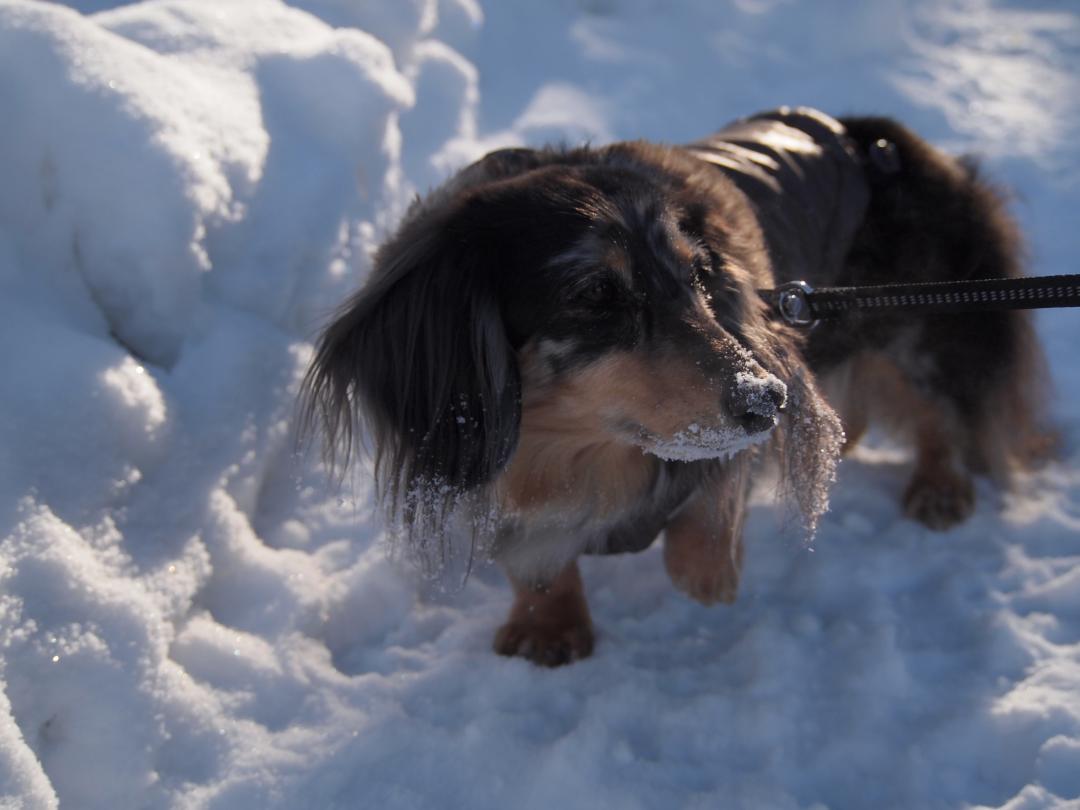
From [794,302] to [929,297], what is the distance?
10.6 inches

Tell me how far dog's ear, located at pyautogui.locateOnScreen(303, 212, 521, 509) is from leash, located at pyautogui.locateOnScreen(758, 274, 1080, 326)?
2.05 feet

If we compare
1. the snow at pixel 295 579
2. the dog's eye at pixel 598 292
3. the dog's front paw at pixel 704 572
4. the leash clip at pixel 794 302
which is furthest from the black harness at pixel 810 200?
the snow at pixel 295 579

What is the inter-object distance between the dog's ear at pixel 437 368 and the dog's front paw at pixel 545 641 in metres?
0.55

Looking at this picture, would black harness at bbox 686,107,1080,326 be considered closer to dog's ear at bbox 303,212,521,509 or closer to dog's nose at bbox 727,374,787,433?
dog's nose at bbox 727,374,787,433

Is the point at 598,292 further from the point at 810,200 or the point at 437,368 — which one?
the point at 810,200

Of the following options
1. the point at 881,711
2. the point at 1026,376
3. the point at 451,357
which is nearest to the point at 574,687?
the point at 881,711

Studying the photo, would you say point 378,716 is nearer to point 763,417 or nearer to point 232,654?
point 232,654

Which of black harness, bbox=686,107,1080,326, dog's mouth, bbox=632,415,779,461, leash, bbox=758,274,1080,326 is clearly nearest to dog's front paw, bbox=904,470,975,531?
black harness, bbox=686,107,1080,326

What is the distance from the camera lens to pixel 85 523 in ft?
6.36

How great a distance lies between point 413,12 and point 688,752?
11.3 feet

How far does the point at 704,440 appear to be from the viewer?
5.25 feet

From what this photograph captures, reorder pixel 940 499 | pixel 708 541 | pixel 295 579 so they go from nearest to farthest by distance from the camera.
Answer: pixel 708 541, pixel 295 579, pixel 940 499

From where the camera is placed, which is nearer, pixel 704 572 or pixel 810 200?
pixel 704 572

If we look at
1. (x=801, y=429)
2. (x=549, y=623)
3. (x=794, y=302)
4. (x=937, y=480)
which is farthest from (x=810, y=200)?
(x=549, y=623)
